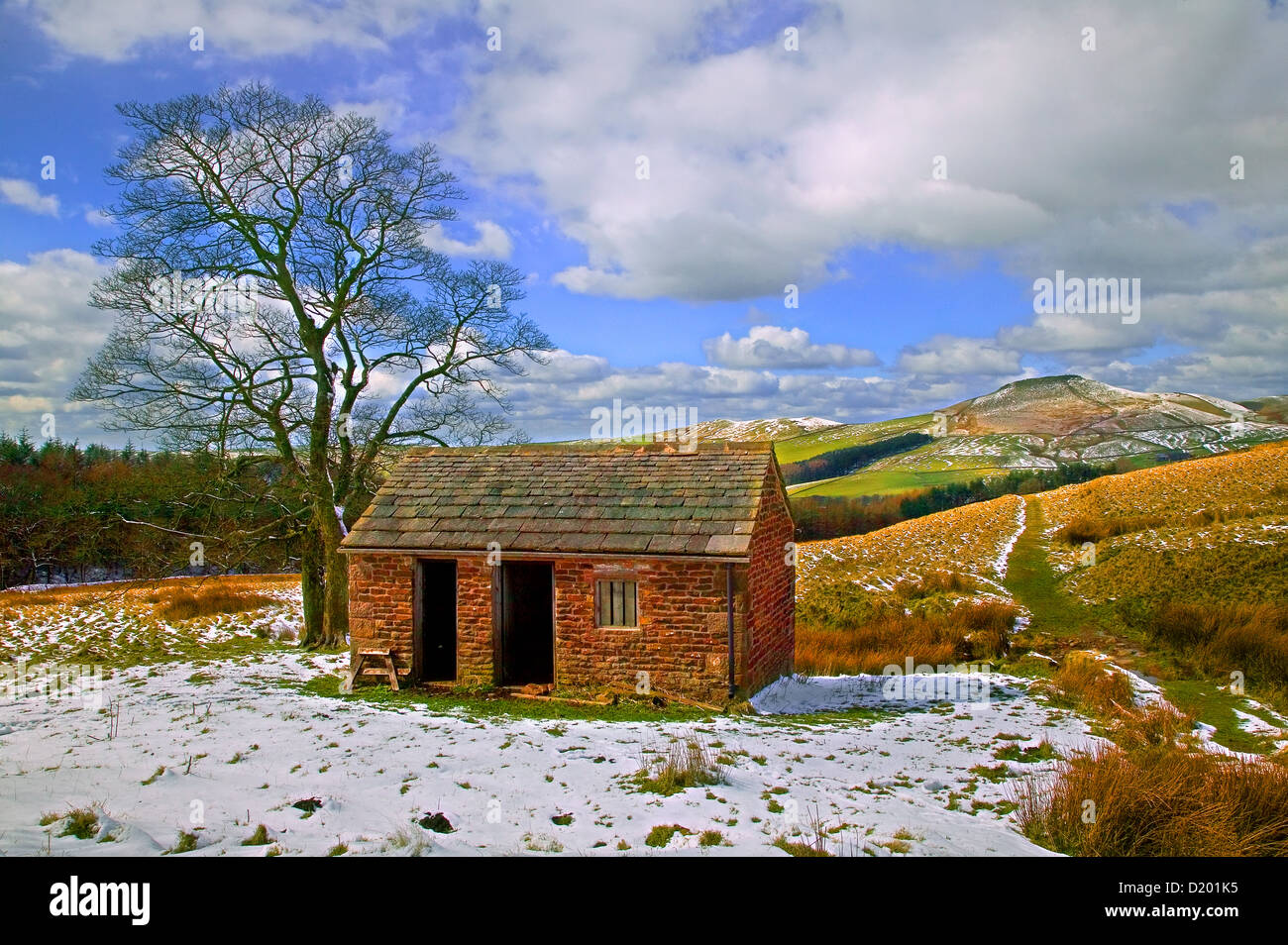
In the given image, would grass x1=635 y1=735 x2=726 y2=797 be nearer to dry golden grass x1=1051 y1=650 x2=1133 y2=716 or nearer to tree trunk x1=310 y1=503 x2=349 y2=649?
dry golden grass x1=1051 y1=650 x2=1133 y2=716

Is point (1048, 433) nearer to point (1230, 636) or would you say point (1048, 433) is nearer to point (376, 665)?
point (1230, 636)

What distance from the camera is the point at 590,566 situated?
39.4 feet

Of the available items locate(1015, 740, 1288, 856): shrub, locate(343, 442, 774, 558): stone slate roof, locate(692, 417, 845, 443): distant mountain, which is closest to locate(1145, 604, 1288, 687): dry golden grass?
locate(1015, 740, 1288, 856): shrub

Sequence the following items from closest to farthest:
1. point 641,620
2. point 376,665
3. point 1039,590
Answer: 1. point 641,620
2. point 376,665
3. point 1039,590

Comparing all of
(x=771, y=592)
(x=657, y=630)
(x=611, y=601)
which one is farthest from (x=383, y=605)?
(x=771, y=592)

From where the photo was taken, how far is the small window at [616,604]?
469 inches

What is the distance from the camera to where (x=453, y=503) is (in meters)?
13.5

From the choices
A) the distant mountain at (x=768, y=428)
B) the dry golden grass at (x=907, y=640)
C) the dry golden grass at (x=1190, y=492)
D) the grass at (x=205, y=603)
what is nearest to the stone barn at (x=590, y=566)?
the dry golden grass at (x=907, y=640)

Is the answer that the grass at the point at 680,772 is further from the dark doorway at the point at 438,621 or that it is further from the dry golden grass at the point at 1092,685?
the dark doorway at the point at 438,621

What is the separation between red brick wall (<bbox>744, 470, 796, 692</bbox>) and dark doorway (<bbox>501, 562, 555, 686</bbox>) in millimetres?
4186

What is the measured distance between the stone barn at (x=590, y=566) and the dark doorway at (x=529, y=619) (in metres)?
0.06

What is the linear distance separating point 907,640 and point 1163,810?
34.6 ft
